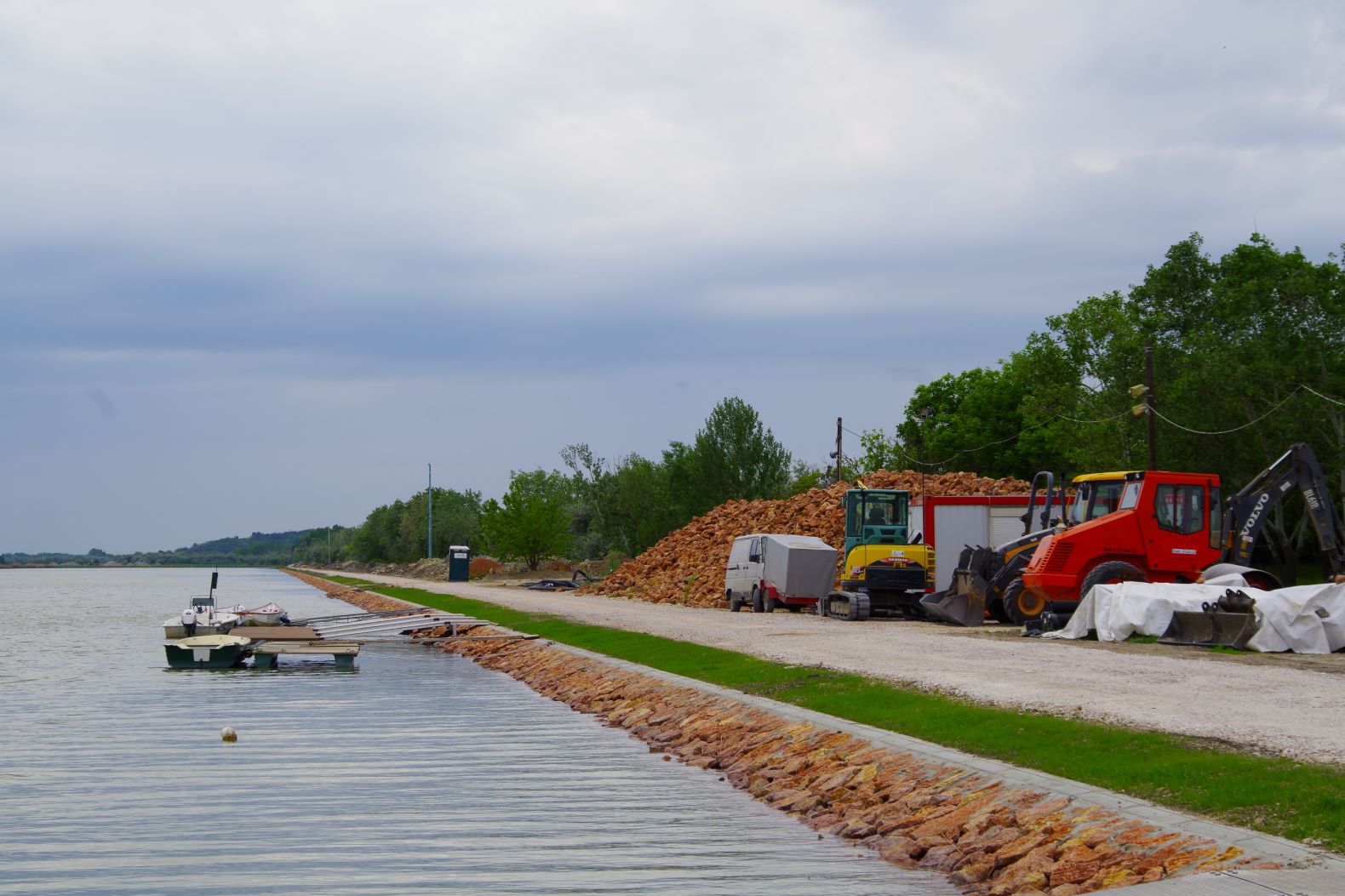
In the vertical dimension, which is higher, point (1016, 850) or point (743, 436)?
point (743, 436)

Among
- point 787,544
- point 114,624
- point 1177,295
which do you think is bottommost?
point 114,624

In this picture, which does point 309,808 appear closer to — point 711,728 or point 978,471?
point 711,728

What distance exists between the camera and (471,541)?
162 meters

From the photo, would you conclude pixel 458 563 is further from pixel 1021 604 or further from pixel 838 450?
pixel 1021 604

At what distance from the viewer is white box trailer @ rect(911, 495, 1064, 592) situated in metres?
41.7

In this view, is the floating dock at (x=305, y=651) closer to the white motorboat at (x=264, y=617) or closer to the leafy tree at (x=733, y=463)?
the white motorboat at (x=264, y=617)

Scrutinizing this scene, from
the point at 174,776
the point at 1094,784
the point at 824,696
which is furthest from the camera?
the point at 824,696

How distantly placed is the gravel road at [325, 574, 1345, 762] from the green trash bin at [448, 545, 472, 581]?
193 feet

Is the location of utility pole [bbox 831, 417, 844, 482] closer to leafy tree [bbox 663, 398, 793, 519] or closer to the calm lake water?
leafy tree [bbox 663, 398, 793, 519]

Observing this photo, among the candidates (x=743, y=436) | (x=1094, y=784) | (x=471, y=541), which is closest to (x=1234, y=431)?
(x=743, y=436)

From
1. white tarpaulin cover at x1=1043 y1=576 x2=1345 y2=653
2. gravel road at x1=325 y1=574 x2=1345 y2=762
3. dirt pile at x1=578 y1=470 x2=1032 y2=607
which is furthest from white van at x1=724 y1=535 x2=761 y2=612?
white tarpaulin cover at x1=1043 y1=576 x2=1345 y2=653

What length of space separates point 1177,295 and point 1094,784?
68646 millimetres

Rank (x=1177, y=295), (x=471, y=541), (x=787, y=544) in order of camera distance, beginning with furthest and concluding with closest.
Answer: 1. (x=471, y=541)
2. (x=1177, y=295)
3. (x=787, y=544)

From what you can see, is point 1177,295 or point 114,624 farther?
point 1177,295
